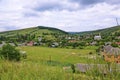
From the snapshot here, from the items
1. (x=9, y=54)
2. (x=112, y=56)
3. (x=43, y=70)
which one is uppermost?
(x=112, y=56)

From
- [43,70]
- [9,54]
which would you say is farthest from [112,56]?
[9,54]

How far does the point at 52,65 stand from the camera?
5.04 metres

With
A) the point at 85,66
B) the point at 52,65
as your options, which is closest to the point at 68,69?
the point at 52,65

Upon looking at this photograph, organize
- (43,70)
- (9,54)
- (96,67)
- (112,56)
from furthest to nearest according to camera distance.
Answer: (9,54)
(43,70)
(96,67)
(112,56)

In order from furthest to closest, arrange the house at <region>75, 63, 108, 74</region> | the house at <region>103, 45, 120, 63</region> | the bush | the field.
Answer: the bush
the field
the house at <region>75, 63, 108, 74</region>
the house at <region>103, 45, 120, 63</region>

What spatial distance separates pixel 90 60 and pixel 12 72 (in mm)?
1716

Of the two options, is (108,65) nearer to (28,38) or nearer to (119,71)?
(119,71)

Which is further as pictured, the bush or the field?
the bush

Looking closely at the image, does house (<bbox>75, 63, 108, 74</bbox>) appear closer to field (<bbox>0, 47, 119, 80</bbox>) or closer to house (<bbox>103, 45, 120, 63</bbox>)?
field (<bbox>0, 47, 119, 80</bbox>)

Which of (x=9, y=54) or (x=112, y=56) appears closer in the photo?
(x=112, y=56)

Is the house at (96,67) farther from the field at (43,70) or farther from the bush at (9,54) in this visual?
the bush at (9,54)

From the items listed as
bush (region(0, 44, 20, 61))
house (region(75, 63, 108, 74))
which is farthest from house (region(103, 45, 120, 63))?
bush (region(0, 44, 20, 61))

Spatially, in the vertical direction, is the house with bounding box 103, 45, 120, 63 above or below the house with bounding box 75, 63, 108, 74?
above

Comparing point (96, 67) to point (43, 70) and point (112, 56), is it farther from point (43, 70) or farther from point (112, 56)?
point (43, 70)
